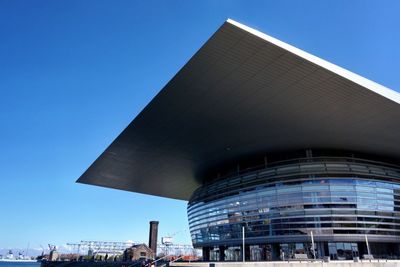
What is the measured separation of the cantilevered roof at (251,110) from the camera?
2081 cm

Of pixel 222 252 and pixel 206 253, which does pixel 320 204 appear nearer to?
pixel 222 252

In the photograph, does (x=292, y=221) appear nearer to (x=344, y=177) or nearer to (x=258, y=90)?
(x=344, y=177)

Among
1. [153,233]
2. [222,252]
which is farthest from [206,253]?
[153,233]

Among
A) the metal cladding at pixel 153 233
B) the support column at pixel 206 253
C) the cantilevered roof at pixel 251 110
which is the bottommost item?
the support column at pixel 206 253

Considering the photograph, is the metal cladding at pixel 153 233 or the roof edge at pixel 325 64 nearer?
the roof edge at pixel 325 64

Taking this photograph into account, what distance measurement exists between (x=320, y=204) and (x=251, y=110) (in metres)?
11.9

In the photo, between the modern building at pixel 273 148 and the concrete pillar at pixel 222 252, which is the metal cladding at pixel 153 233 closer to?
the modern building at pixel 273 148

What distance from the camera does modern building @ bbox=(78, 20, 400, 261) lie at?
2214 centimetres

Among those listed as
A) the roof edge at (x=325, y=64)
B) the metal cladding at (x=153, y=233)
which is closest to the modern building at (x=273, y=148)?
the roof edge at (x=325, y=64)

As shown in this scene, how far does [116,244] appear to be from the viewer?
84.8 metres

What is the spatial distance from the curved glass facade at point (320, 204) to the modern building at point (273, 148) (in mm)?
93

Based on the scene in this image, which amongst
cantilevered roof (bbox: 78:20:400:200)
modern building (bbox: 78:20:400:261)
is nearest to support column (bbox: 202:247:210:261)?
modern building (bbox: 78:20:400:261)

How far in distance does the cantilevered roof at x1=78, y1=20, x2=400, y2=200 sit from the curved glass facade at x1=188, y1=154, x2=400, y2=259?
Answer: 7.24ft

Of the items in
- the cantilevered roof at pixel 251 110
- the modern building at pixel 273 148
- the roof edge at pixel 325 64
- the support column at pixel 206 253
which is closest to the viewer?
the roof edge at pixel 325 64
